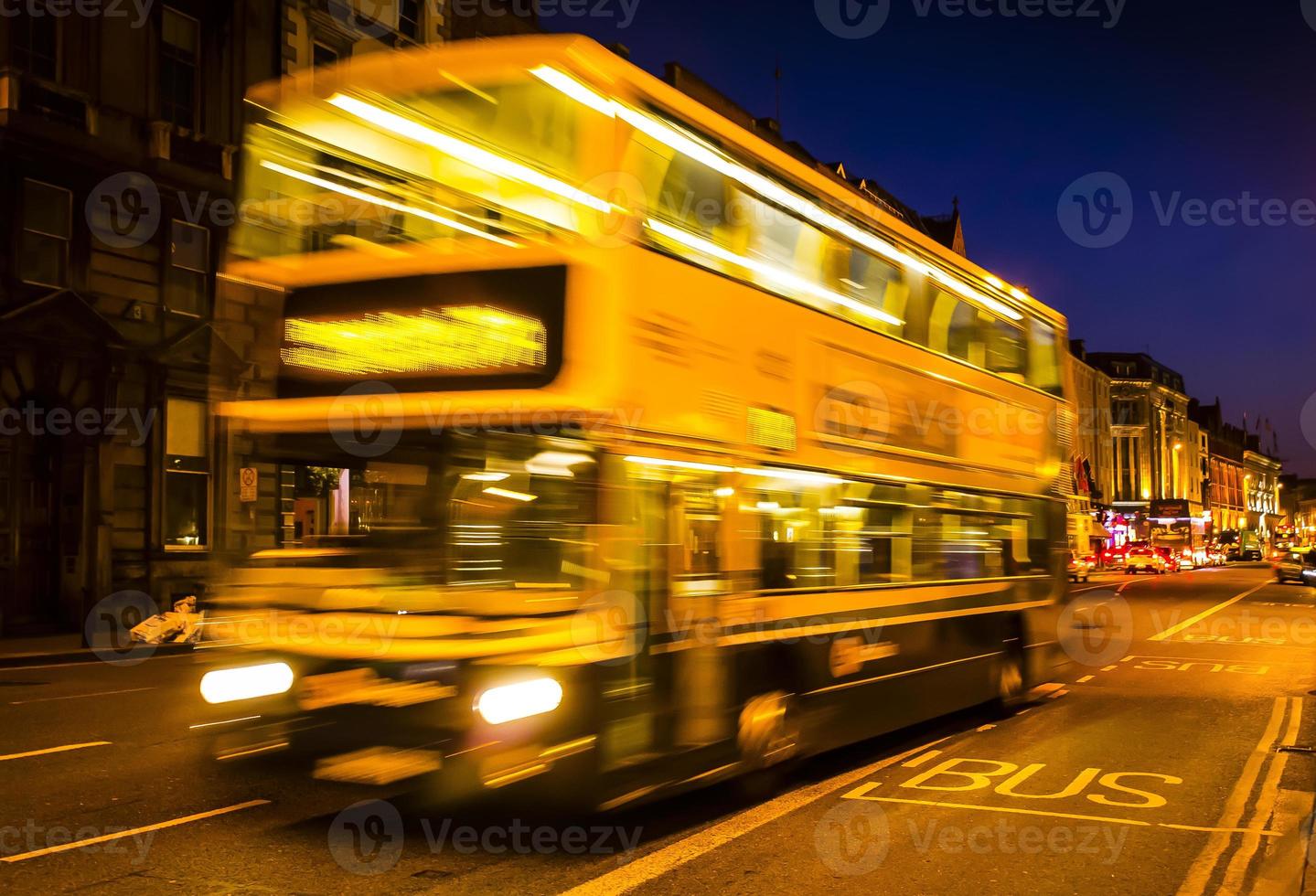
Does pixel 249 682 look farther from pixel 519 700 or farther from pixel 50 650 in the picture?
pixel 50 650

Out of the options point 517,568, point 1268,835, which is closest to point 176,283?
point 517,568

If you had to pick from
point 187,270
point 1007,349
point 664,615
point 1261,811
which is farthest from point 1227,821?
point 187,270

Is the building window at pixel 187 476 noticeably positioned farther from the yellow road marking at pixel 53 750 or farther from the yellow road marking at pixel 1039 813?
the yellow road marking at pixel 1039 813

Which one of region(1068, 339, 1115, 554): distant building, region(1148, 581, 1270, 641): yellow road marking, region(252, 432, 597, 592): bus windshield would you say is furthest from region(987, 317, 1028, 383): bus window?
region(1068, 339, 1115, 554): distant building

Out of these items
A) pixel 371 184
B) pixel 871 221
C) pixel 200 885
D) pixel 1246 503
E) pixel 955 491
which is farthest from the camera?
pixel 1246 503

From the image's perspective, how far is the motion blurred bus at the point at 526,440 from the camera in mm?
6488

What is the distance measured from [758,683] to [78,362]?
1818cm

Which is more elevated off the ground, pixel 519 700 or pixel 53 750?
pixel 519 700

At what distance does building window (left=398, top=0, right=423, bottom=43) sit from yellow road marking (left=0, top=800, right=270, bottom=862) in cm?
2551

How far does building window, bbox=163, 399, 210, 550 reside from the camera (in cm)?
2359

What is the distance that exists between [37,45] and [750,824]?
20.4 meters

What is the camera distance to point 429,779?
6.34m

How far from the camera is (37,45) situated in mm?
21312

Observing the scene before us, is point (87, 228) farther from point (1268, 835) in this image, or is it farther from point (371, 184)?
point (1268, 835)
